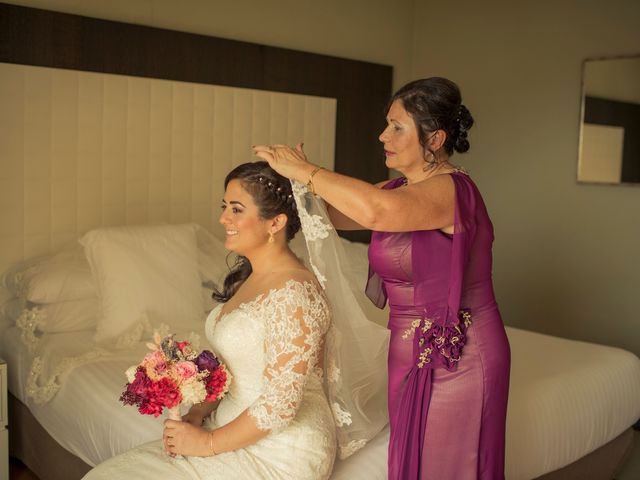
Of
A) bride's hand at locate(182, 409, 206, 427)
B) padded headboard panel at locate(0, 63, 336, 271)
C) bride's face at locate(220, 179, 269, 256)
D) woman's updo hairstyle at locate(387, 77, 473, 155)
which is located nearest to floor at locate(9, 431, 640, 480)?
padded headboard panel at locate(0, 63, 336, 271)

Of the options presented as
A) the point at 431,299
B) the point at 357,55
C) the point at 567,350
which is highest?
the point at 357,55

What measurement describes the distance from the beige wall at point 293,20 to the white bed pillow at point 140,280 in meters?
1.04

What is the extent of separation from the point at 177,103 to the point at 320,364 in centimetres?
217

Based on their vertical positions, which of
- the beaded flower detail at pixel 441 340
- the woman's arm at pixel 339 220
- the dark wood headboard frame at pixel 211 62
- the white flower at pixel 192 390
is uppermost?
the dark wood headboard frame at pixel 211 62

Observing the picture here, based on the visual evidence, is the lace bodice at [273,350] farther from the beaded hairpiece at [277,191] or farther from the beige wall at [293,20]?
the beige wall at [293,20]

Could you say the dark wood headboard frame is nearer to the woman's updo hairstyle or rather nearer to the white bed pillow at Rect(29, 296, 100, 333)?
the white bed pillow at Rect(29, 296, 100, 333)

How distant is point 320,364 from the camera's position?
82.7 inches

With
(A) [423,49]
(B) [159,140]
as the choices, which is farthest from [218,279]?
(A) [423,49]

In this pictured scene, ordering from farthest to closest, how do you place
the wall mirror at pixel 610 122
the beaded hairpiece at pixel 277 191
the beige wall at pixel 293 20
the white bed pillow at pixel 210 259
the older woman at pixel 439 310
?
the wall mirror at pixel 610 122
the beige wall at pixel 293 20
the white bed pillow at pixel 210 259
the beaded hairpiece at pixel 277 191
the older woman at pixel 439 310

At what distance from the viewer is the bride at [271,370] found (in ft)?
6.22

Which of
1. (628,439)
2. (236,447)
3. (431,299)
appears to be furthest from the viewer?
(628,439)

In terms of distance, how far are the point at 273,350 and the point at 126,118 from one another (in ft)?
7.02

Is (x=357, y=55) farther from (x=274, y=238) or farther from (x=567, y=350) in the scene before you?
(x=274, y=238)

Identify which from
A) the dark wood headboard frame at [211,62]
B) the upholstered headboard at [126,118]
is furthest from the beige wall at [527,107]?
the upholstered headboard at [126,118]
